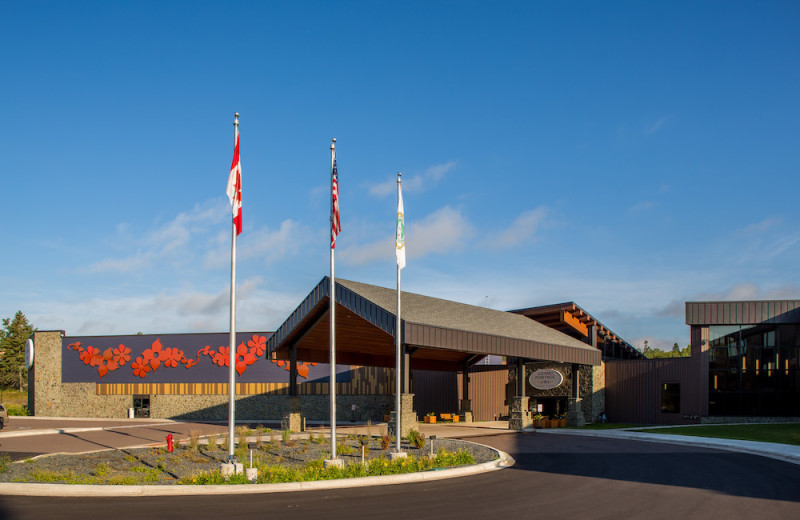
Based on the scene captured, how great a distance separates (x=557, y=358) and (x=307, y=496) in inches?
944

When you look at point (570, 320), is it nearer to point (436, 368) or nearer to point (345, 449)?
point (436, 368)

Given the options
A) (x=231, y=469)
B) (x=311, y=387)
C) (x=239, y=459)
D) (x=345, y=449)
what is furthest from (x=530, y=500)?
(x=311, y=387)

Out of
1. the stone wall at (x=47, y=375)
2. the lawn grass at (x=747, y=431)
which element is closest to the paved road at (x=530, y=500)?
the lawn grass at (x=747, y=431)

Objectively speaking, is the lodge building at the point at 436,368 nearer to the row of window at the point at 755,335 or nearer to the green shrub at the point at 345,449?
the row of window at the point at 755,335

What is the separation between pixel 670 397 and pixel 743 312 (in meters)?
6.68

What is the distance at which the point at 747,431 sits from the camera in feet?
107

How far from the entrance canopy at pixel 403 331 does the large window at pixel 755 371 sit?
23.7 ft

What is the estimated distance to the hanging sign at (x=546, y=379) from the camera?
40.2 m

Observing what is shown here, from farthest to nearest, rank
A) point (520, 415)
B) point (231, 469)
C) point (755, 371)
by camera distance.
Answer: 1. point (755, 371)
2. point (520, 415)
3. point (231, 469)

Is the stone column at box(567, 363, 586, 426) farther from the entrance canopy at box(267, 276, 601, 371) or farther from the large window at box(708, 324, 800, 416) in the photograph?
the large window at box(708, 324, 800, 416)

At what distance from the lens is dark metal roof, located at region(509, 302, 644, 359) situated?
1715 inches

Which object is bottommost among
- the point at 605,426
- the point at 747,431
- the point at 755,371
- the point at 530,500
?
the point at 605,426

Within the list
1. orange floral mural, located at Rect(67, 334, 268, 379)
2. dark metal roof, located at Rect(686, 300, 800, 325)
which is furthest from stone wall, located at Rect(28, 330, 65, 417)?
dark metal roof, located at Rect(686, 300, 800, 325)

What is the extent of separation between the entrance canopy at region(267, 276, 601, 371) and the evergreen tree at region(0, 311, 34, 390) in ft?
253
